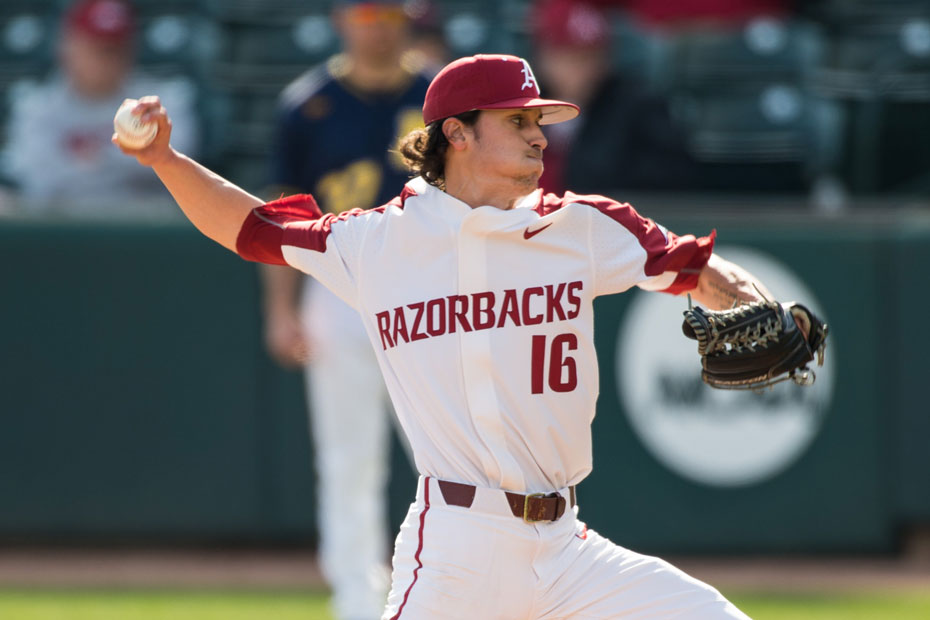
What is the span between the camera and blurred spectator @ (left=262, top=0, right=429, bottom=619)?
5.17 meters

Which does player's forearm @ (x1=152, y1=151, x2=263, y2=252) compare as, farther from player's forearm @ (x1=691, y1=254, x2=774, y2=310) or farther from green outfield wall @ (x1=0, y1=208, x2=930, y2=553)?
green outfield wall @ (x1=0, y1=208, x2=930, y2=553)

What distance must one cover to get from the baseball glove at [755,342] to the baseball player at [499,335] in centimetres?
13

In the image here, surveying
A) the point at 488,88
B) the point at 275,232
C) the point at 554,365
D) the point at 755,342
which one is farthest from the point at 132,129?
the point at 755,342

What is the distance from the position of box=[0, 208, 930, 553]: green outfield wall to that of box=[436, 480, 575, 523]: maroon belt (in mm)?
3340

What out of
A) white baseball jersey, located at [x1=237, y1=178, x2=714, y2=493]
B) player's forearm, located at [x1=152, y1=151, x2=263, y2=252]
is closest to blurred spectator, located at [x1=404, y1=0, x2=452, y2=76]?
player's forearm, located at [x1=152, y1=151, x2=263, y2=252]

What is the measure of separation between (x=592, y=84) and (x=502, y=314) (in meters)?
3.95

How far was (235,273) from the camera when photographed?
6676mm

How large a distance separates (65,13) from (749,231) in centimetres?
451

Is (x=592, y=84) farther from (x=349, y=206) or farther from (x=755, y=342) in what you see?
(x=755, y=342)

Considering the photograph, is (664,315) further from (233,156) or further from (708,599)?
(708,599)

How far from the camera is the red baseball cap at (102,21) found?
7.32m

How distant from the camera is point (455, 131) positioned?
3.34m

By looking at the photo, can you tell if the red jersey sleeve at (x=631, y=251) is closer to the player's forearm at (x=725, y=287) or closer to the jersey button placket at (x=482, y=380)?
the player's forearm at (x=725, y=287)

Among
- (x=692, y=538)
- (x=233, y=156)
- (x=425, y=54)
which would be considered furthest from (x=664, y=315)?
(x=233, y=156)
